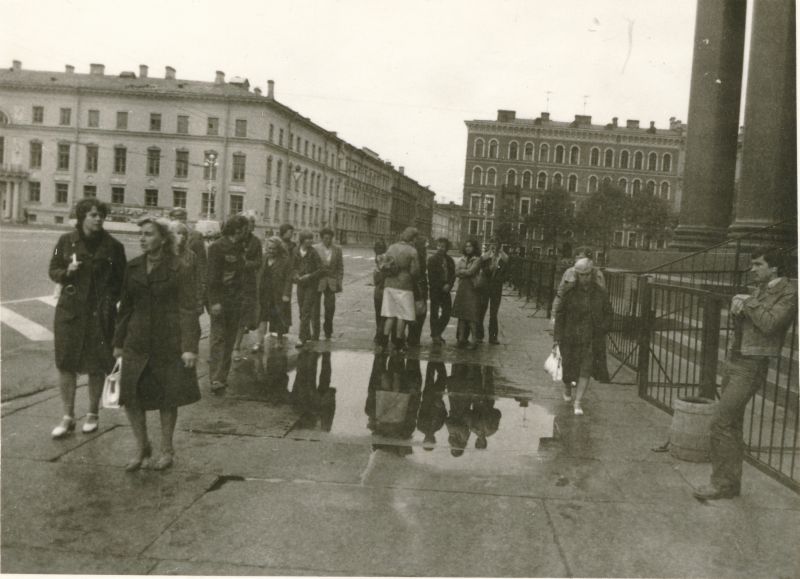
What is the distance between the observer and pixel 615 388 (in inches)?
338

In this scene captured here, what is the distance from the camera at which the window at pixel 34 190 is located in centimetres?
5756

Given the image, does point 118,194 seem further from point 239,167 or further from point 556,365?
point 556,365

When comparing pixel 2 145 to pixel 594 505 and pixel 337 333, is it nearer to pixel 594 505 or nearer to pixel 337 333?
pixel 337 333

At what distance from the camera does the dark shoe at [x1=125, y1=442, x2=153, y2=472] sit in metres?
4.67

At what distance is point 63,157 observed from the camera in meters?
57.7

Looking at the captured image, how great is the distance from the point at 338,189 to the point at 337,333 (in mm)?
79754

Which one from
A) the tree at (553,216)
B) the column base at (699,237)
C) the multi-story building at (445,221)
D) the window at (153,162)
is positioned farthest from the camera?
the multi-story building at (445,221)

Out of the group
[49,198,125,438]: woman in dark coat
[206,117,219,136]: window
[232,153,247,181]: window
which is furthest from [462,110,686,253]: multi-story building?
[49,198,125,438]: woman in dark coat

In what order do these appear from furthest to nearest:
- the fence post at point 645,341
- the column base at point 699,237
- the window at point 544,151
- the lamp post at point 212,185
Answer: the window at point 544,151, the lamp post at point 212,185, the column base at point 699,237, the fence post at point 645,341

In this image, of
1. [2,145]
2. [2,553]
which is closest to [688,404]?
[2,553]

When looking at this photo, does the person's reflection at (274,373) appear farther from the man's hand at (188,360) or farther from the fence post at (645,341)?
the fence post at (645,341)

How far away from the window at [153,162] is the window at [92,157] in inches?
166

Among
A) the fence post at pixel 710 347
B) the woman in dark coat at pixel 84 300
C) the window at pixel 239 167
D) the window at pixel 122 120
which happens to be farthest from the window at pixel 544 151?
the woman in dark coat at pixel 84 300

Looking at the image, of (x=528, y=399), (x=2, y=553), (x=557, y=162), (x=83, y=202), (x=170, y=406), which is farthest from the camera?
(x=557, y=162)
